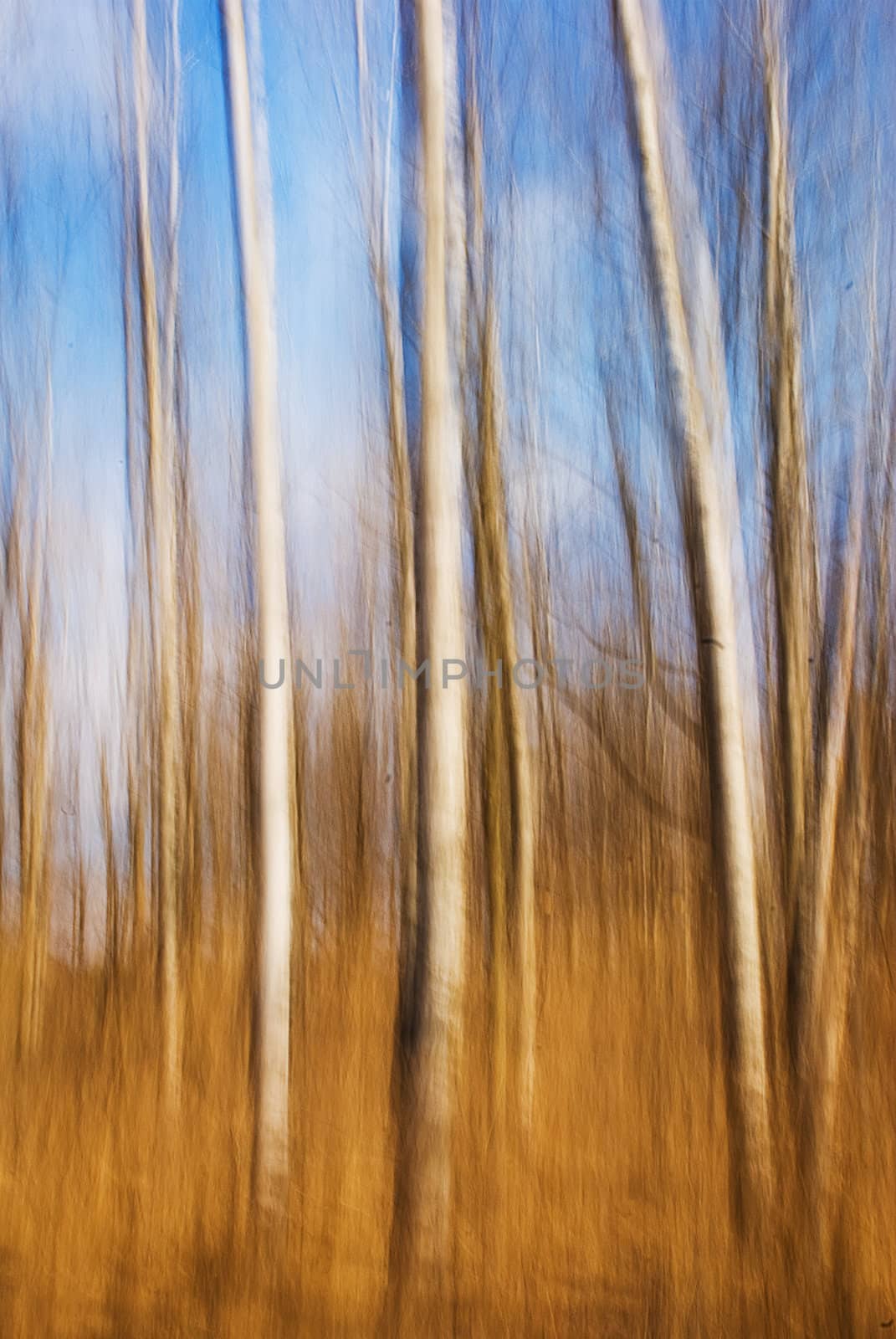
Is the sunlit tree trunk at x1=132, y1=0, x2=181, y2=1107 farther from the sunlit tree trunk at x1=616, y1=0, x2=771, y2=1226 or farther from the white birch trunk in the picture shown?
the sunlit tree trunk at x1=616, y1=0, x2=771, y2=1226

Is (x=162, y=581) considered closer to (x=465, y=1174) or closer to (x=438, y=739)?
(x=438, y=739)

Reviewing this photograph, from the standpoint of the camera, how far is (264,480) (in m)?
1.52

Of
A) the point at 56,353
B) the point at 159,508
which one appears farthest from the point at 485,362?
the point at 56,353

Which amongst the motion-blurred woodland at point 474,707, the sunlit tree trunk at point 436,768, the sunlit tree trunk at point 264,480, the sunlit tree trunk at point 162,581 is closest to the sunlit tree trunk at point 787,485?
the motion-blurred woodland at point 474,707

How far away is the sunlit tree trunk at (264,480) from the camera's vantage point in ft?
4.88

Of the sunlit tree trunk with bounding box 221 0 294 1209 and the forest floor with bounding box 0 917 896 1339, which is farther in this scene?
the sunlit tree trunk with bounding box 221 0 294 1209

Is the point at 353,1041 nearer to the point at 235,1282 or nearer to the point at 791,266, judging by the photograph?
the point at 235,1282

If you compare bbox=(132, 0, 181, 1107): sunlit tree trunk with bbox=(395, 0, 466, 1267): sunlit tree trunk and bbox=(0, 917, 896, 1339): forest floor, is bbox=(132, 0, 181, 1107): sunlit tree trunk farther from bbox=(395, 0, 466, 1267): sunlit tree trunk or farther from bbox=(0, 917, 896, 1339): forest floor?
bbox=(395, 0, 466, 1267): sunlit tree trunk

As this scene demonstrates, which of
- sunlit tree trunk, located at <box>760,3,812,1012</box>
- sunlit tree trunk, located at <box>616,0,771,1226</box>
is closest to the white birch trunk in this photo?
sunlit tree trunk, located at <box>616,0,771,1226</box>

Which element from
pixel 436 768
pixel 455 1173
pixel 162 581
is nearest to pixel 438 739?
pixel 436 768

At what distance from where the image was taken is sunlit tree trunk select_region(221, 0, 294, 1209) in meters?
1.49

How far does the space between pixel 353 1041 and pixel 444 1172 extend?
0.81 feet

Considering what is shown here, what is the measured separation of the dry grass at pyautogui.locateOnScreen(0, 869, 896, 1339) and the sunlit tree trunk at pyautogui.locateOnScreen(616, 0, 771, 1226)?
0.13 ft

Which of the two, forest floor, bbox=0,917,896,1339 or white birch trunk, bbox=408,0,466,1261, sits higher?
white birch trunk, bbox=408,0,466,1261
